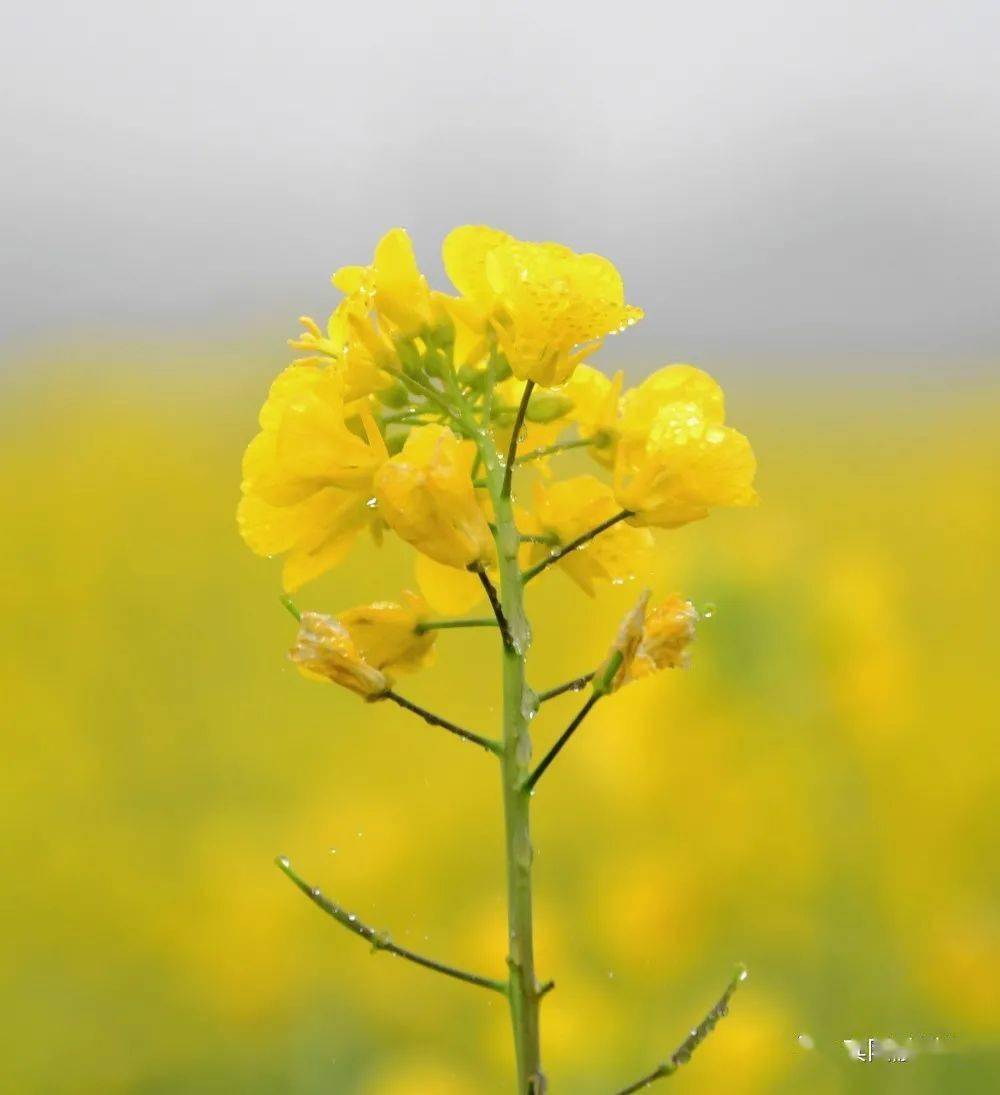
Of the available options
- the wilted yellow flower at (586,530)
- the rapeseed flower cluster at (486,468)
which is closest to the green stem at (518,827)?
the rapeseed flower cluster at (486,468)

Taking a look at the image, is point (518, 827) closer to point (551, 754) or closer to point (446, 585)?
point (551, 754)

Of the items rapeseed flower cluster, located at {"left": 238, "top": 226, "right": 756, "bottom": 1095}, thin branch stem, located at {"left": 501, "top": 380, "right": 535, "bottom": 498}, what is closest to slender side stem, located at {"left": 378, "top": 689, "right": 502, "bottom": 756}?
rapeseed flower cluster, located at {"left": 238, "top": 226, "right": 756, "bottom": 1095}

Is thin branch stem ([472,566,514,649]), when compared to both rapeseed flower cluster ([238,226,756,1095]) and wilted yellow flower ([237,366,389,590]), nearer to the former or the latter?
rapeseed flower cluster ([238,226,756,1095])

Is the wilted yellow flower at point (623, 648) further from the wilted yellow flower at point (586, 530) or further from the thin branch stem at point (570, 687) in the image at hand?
the wilted yellow flower at point (586, 530)

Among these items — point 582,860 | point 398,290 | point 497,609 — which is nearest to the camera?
point 497,609

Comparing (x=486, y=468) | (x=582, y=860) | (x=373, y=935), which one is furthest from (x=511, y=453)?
(x=582, y=860)

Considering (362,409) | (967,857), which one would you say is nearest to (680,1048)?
(362,409)

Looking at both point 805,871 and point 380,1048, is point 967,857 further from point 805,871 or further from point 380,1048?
point 380,1048

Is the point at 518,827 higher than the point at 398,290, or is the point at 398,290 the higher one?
the point at 398,290
